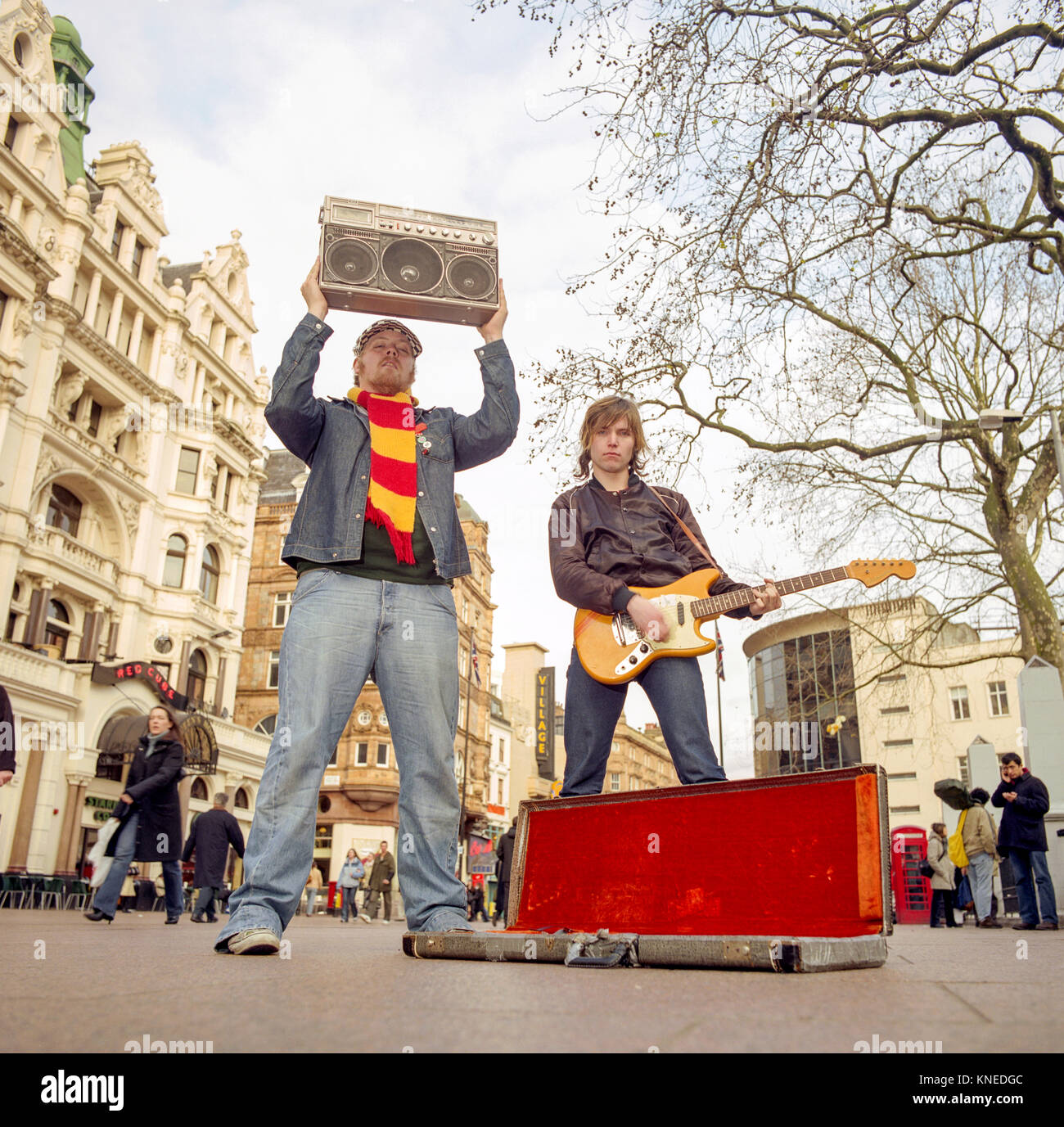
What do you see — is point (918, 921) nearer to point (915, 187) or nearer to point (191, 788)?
point (915, 187)

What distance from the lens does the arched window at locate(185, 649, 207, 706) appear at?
1329 inches

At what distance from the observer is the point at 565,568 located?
427 cm

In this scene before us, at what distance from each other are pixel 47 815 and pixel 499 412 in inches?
974

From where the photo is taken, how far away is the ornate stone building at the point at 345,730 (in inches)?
1668

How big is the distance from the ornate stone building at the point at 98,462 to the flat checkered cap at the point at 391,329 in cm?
2248

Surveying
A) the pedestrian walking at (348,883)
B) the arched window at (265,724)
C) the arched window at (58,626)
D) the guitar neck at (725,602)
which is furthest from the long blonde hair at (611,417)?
the arched window at (265,724)

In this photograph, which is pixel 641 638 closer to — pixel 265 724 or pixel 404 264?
pixel 404 264

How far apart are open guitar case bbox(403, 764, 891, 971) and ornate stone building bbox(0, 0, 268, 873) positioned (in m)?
23.2

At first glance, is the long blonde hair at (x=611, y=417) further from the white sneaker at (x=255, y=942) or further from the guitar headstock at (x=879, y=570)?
the white sneaker at (x=255, y=942)

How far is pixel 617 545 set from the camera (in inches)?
174

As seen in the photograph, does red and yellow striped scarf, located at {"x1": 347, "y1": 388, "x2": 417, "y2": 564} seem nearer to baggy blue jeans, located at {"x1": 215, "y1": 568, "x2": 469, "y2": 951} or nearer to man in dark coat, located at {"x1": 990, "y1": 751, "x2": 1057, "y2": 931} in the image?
baggy blue jeans, located at {"x1": 215, "y1": 568, "x2": 469, "y2": 951}

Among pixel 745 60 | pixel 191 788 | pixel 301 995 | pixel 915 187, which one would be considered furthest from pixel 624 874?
pixel 191 788

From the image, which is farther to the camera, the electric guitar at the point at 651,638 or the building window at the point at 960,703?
the building window at the point at 960,703

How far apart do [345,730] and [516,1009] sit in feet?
135
